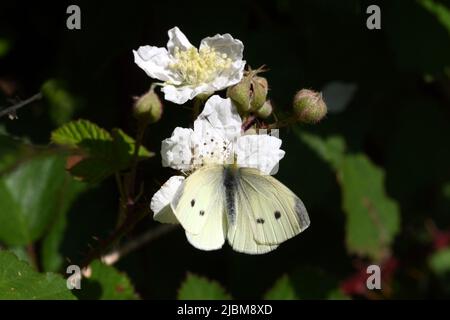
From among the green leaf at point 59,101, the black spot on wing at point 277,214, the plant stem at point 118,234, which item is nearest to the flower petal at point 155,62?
the plant stem at point 118,234

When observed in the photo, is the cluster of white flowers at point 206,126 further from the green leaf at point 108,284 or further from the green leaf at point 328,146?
the green leaf at point 328,146

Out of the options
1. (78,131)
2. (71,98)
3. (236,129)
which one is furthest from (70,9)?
(236,129)

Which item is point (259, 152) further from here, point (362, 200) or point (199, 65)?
point (362, 200)

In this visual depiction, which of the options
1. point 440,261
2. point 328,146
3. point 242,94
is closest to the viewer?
point 242,94

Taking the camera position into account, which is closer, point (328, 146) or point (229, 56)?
point (229, 56)

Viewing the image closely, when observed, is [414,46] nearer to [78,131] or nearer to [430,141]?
[430,141]

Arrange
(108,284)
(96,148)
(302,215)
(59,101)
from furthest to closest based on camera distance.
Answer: (59,101), (108,284), (96,148), (302,215)

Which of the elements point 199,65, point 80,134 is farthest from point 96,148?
point 199,65
